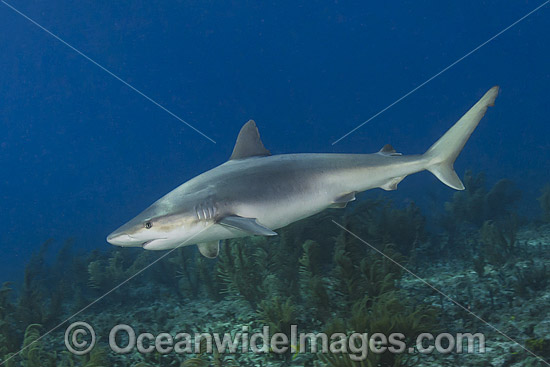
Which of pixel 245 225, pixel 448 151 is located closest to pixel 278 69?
pixel 448 151

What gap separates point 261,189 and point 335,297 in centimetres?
206

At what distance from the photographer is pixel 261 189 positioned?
4625mm

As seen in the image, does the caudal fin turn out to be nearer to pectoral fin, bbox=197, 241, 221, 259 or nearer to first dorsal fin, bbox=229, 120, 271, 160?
first dorsal fin, bbox=229, 120, 271, 160

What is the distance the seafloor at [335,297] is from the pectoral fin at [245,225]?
1242mm

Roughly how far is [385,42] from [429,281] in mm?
110896

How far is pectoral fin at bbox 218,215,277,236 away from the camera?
146 inches

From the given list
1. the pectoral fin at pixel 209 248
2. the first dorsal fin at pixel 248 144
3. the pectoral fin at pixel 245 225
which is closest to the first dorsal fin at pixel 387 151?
the first dorsal fin at pixel 248 144

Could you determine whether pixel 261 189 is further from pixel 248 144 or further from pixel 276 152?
pixel 276 152

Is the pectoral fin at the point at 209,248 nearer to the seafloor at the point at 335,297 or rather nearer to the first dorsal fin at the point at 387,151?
the seafloor at the point at 335,297

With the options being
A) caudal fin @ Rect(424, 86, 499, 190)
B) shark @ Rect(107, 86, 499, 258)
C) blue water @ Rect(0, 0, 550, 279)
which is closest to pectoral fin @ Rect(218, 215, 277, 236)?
shark @ Rect(107, 86, 499, 258)

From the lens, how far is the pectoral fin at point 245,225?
3.71 m

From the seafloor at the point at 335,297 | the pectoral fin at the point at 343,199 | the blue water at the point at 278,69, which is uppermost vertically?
the blue water at the point at 278,69

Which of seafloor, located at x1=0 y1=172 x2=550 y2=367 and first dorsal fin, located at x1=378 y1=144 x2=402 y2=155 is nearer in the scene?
seafloor, located at x1=0 y1=172 x2=550 y2=367

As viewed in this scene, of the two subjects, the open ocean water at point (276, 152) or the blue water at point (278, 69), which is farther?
the blue water at point (278, 69)
